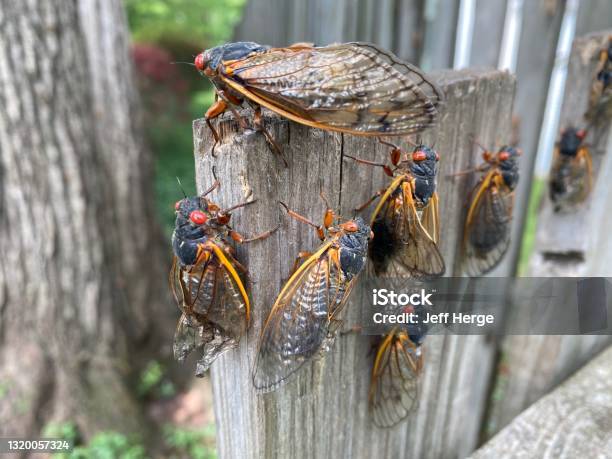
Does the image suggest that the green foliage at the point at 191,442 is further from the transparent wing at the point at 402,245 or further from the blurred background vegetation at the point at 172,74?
the transparent wing at the point at 402,245

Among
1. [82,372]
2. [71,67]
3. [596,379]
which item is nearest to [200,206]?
[596,379]

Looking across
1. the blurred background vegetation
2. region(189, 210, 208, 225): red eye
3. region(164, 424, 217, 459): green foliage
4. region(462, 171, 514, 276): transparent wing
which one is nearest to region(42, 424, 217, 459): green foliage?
region(164, 424, 217, 459): green foliage

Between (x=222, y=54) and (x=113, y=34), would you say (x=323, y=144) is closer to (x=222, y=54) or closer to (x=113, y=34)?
(x=222, y=54)

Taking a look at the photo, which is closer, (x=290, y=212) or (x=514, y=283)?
(x=290, y=212)

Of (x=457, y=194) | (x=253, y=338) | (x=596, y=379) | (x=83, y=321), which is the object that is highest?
(x=457, y=194)

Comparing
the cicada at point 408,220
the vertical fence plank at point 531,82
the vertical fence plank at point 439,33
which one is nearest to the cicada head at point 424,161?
the cicada at point 408,220

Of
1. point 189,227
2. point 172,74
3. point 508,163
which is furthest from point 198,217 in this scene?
point 172,74

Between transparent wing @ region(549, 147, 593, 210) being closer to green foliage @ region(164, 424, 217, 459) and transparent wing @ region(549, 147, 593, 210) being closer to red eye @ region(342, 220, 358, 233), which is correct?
red eye @ region(342, 220, 358, 233)
